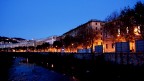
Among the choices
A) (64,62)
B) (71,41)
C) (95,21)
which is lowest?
(64,62)

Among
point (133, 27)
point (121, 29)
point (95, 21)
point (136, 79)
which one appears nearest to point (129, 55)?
point (136, 79)

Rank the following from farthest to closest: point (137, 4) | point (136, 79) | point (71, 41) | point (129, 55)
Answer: point (71, 41), point (137, 4), point (129, 55), point (136, 79)

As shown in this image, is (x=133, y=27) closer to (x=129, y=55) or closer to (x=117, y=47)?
(x=117, y=47)

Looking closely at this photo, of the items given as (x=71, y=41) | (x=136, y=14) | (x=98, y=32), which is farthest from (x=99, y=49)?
(x=71, y=41)

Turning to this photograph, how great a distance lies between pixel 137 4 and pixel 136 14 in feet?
6.09

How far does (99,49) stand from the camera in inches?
1907

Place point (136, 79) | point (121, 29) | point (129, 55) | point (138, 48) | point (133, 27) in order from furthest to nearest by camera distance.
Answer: point (121, 29) → point (133, 27) → point (138, 48) → point (129, 55) → point (136, 79)

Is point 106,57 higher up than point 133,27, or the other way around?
point 133,27

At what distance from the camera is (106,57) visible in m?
38.0

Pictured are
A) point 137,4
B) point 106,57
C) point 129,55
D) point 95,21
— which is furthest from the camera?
point 95,21

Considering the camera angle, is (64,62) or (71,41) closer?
(64,62)

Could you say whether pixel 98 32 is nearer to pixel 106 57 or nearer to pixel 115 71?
pixel 106 57

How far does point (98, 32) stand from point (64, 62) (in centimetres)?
3135

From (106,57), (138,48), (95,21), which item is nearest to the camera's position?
(138,48)
